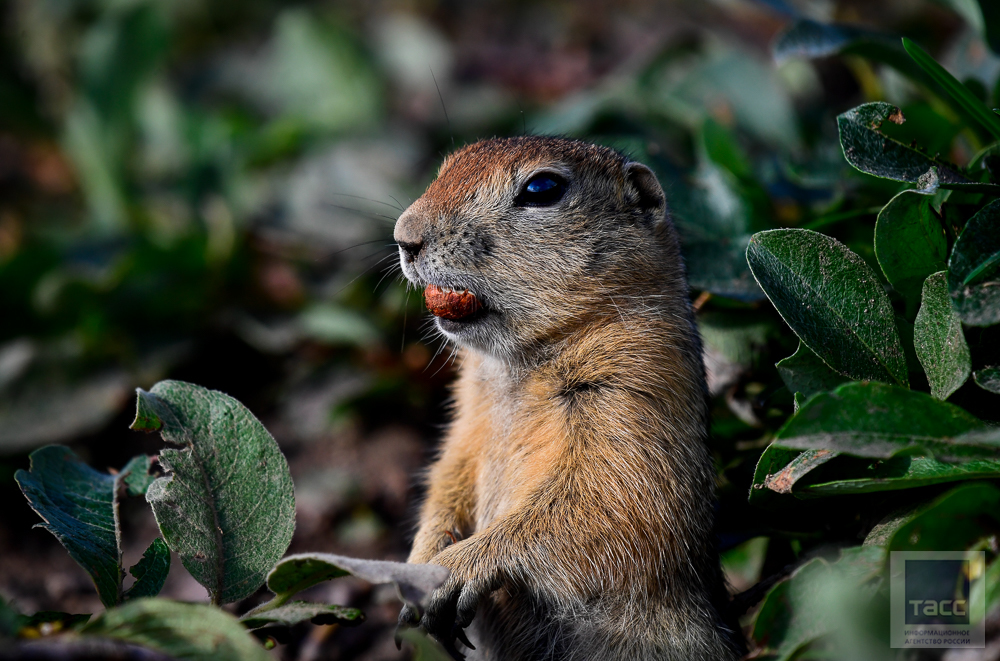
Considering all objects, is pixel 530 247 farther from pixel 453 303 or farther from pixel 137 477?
pixel 137 477

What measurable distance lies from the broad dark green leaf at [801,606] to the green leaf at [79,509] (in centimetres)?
168

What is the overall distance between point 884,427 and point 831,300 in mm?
534

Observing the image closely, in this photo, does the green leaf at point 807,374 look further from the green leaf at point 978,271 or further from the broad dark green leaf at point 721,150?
the broad dark green leaf at point 721,150

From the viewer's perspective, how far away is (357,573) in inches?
74.5

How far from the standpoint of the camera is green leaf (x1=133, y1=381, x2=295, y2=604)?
2.27 metres

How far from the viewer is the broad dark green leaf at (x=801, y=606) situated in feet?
A: 6.18

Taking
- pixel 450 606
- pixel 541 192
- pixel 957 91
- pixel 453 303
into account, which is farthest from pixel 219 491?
pixel 957 91

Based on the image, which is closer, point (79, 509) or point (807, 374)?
point (807, 374)

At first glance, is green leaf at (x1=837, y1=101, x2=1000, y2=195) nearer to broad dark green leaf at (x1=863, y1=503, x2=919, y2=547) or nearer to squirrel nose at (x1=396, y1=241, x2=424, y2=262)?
broad dark green leaf at (x1=863, y1=503, x2=919, y2=547)

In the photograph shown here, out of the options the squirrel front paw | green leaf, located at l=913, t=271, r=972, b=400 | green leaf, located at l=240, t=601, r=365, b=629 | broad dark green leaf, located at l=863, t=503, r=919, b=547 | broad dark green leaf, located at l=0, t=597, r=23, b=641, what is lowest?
the squirrel front paw

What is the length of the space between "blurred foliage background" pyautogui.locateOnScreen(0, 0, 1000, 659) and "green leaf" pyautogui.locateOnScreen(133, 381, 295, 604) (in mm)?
1075

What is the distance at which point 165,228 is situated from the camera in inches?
240

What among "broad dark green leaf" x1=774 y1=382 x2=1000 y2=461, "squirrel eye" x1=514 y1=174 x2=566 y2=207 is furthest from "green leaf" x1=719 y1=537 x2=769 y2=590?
"squirrel eye" x1=514 y1=174 x2=566 y2=207

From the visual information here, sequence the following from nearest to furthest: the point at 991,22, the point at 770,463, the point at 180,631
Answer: the point at 180,631
the point at 770,463
the point at 991,22
